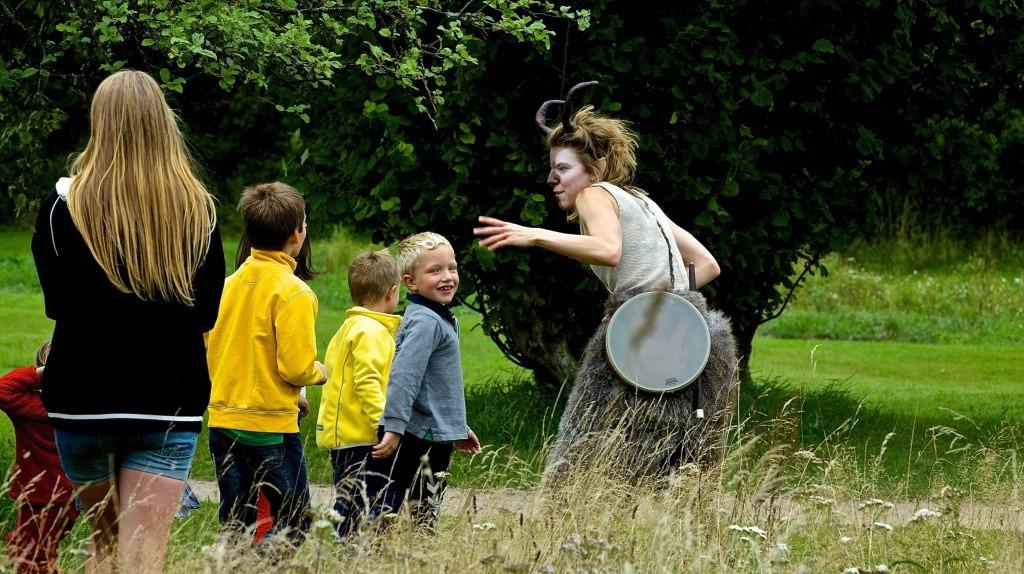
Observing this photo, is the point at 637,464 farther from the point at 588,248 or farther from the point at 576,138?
the point at 576,138

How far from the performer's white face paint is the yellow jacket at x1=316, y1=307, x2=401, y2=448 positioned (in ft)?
2.99

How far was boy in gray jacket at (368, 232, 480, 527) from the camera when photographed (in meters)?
5.02

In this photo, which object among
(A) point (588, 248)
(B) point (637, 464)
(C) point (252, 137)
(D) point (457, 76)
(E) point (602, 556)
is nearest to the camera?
(E) point (602, 556)

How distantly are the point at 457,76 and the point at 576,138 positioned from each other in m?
3.42

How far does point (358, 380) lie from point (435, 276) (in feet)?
1.65

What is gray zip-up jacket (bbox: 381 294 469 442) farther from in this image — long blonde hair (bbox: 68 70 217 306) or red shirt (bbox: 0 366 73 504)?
long blonde hair (bbox: 68 70 217 306)

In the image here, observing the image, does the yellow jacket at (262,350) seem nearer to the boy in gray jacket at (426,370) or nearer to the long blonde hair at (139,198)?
the boy in gray jacket at (426,370)

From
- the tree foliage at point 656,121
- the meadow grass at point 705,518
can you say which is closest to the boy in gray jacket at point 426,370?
the meadow grass at point 705,518

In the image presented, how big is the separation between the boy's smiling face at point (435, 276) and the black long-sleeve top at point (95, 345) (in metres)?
1.59

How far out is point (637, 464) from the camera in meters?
4.76

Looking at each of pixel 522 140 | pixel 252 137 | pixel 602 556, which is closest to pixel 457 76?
pixel 522 140

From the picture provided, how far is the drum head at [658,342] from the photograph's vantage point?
4.70m

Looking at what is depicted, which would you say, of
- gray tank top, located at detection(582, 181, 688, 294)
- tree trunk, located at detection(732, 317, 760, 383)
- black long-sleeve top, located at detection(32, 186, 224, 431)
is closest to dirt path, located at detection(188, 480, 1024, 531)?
black long-sleeve top, located at detection(32, 186, 224, 431)

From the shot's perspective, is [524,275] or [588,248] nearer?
[588,248]
